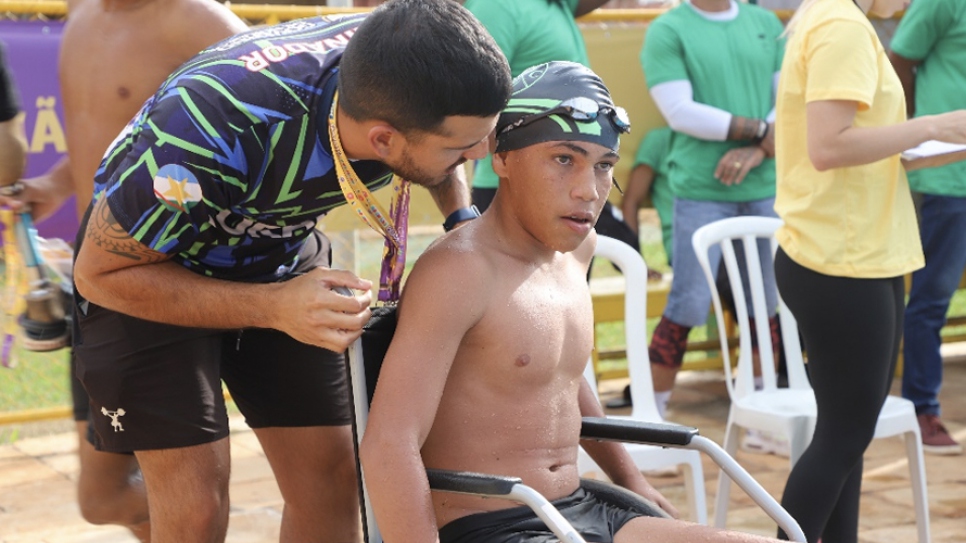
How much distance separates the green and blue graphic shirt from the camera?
2295 mm

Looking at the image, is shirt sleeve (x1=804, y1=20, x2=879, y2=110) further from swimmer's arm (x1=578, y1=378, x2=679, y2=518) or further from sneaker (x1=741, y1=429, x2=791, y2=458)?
sneaker (x1=741, y1=429, x2=791, y2=458)

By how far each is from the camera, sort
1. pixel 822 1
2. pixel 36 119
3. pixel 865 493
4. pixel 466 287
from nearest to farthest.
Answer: pixel 466 287, pixel 822 1, pixel 865 493, pixel 36 119

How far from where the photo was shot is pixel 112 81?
3.28 metres

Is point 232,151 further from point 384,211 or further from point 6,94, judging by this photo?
point 6,94

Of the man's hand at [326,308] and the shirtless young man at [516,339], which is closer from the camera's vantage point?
the man's hand at [326,308]

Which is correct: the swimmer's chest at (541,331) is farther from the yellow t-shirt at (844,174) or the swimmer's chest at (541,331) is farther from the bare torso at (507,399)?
the yellow t-shirt at (844,174)

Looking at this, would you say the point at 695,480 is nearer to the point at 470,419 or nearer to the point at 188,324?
the point at 470,419

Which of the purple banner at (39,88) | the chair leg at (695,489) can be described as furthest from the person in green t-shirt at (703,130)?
the purple banner at (39,88)

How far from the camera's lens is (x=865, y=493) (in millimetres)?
4758

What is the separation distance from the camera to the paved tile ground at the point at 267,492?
14.3ft

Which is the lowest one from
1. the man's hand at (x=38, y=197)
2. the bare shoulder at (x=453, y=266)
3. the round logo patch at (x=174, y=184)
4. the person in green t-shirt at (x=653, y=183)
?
the person in green t-shirt at (x=653, y=183)

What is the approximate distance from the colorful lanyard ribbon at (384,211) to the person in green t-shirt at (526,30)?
225cm

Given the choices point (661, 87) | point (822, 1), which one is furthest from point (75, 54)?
point (661, 87)

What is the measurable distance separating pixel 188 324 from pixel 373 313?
36 centimetres
